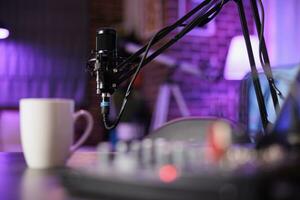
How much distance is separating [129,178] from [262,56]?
0.49 metres

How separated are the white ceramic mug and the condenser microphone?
7 centimetres

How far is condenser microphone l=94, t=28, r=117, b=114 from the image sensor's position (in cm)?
65

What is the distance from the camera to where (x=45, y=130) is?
0.70 meters

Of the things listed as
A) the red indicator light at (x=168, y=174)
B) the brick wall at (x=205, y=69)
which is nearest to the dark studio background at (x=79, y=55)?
the brick wall at (x=205, y=69)

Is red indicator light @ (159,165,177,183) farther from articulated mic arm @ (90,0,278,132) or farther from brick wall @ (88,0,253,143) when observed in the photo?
brick wall @ (88,0,253,143)

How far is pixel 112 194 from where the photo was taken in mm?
357

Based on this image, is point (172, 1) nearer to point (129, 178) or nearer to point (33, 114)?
point (33, 114)

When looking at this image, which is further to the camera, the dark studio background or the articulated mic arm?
the dark studio background

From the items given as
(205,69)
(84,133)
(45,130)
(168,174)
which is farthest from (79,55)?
(168,174)

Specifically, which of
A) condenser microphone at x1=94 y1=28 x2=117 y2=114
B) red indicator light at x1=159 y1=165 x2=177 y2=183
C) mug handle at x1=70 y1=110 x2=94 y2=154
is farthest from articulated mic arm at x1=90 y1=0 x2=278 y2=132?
red indicator light at x1=159 y1=165 x2=177 y2=183

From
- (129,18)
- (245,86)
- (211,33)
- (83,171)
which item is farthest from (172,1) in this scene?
(83,171)

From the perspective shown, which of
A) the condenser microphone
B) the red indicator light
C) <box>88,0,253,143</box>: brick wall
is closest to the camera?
the red indicator light

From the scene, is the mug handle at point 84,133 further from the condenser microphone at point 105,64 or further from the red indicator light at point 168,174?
the red indicator light at point 168,174

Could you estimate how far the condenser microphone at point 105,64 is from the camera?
65cm
